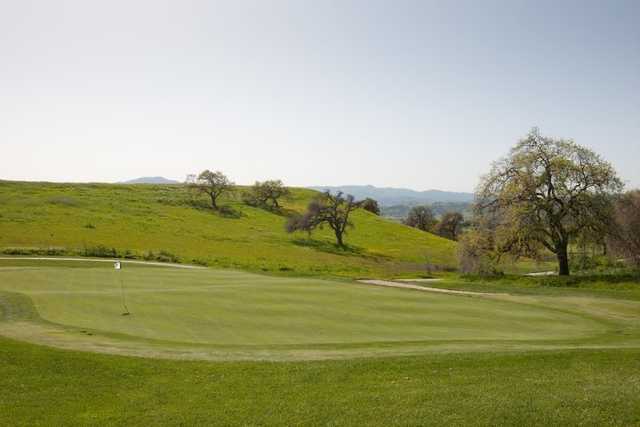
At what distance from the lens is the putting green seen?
16.1 metres

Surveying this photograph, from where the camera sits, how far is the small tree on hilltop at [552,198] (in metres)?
37.2

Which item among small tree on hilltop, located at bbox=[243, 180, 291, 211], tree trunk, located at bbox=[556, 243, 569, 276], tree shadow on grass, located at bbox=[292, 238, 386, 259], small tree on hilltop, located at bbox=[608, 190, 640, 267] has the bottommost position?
tree shadow on grass, located at bbox=[292, 238, 386, 259]

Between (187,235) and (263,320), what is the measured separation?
5541 cm

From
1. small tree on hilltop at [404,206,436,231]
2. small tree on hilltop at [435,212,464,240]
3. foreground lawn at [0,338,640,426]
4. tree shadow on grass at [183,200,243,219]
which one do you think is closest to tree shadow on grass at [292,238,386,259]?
tree shadow on grass at [183,200,243,219]

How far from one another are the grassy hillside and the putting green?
1782 centimetres

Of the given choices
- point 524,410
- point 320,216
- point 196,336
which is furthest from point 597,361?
point 320,216

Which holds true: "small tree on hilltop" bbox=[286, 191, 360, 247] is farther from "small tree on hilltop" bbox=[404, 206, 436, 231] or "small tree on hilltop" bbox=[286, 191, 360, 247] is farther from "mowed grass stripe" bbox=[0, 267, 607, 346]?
"small tree on hilltop" bbox=[404, 206, 436, 231]

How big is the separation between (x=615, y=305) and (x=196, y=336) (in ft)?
65.6

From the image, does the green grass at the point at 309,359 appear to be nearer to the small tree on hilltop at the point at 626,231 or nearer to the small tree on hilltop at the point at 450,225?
the small tree on hilltop at the point at 626,231

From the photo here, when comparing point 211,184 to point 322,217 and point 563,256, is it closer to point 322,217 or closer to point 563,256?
point 322,217

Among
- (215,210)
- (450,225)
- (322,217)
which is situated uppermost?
(215,210)

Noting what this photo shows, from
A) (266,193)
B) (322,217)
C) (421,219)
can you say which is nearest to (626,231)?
(322,217)

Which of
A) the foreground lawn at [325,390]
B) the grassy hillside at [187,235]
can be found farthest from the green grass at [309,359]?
the grassy hillside at [187,235]

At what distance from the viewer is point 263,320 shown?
19.3 meters
